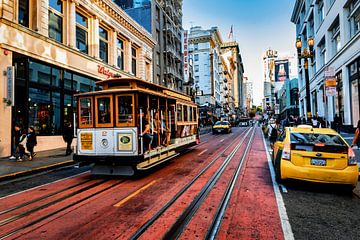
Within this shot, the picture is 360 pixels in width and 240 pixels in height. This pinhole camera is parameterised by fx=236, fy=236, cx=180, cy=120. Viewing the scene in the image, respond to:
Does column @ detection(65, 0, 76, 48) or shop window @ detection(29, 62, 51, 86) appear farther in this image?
column @ detection(65, 0, 76, 48)

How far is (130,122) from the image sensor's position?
312 inches

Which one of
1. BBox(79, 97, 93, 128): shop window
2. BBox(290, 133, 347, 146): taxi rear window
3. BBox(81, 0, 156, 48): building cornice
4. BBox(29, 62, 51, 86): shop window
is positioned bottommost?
BBox(290, 133, 347, 146): taxi rear window

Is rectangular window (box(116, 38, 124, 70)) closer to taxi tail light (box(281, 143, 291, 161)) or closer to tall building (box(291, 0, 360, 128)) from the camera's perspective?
tall building (box(291, 0, 360, 128))

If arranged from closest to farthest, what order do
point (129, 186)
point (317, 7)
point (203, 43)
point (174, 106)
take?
point (129, 186) < point (174, 106) < point (317, 7) < point (203, 43)

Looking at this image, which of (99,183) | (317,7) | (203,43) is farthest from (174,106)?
(203,43)

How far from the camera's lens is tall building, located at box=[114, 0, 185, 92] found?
34594mm

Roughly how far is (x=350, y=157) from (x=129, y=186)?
5.87 metres

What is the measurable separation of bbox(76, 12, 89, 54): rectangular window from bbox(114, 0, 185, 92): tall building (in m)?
13.8

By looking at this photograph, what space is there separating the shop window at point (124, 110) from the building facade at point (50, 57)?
880 centimetres

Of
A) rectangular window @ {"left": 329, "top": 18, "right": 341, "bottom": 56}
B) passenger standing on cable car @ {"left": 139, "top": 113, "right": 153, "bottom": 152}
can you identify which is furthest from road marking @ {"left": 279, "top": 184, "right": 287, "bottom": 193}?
rectangular window @ {"left": 329, "top": 18, "right": 341, "bottom": 56}

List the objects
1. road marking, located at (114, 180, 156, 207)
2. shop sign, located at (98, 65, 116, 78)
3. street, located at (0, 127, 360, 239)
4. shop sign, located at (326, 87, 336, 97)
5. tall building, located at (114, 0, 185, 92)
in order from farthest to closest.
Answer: tall building, located at (114, 0, 185, 92), shop sign, located at (98, 65, 116, 78), shop sign, located at (326, 87, 336, 97), road marking, located at (114, 180, 156, 207), street, located at (0, 127, 360, 239)

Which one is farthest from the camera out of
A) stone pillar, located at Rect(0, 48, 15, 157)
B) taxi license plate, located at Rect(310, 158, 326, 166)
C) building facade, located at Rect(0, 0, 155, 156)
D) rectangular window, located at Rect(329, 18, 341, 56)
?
rectangular window, located at Rect(329, 18, 341, 56)

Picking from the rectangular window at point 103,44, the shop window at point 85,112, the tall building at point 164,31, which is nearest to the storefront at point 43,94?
the rectangular window at point 103,44

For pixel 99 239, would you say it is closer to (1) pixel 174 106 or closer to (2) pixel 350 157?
(2) pixel 350 157
